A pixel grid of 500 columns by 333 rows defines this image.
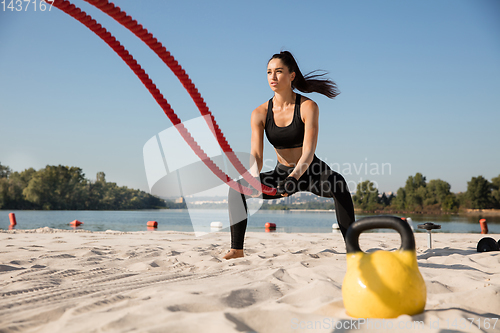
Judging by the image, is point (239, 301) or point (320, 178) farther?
point (320, 178)

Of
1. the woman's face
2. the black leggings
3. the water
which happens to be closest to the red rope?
the black leggings

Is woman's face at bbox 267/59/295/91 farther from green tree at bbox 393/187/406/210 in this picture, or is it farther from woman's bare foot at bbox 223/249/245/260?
green tree at bbox 393/187/406/210

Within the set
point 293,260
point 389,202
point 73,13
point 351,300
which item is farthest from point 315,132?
point 389,202

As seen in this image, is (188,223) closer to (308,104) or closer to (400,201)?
(308,104)

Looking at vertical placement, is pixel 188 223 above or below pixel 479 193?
below

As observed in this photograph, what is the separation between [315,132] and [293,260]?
1.18 meters

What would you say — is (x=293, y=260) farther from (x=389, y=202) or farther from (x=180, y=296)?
(x=389, y=202)

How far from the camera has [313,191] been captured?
10.5 feet

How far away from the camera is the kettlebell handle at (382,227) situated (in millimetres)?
1367

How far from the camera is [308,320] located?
129cm

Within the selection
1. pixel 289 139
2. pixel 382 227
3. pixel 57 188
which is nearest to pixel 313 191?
pixel 289 139

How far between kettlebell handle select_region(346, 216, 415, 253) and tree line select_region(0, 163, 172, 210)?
58778mm

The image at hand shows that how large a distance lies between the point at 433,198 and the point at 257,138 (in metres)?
54.2

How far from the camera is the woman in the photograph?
9.73 feet
